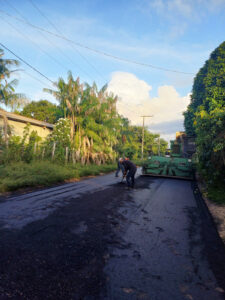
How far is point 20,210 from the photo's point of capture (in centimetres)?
559

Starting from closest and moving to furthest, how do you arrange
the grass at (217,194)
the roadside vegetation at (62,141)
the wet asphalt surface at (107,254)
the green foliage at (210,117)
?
1. the wet asphalt surface at (107,254)
2. the grass at (217,194)
3. the green foliage at (210,117)
4. the roadside vegetation at (62,141)

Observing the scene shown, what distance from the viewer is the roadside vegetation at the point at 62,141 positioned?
1113cm

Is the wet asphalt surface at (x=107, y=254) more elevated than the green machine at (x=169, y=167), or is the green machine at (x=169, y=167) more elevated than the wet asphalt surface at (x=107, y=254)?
the green machine at (x=169, y=167)

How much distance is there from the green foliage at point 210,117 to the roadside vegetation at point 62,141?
722 centimetres

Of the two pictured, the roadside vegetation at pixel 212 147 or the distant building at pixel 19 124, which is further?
the distant building at pixel 19 124

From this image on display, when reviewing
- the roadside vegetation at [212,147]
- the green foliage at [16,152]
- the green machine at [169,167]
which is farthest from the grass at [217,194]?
the green foliage at [16,152]

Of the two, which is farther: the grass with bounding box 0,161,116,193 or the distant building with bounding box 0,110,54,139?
the distant building with bounding box 0,110,54,139

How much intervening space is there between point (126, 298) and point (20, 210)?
13.3ft

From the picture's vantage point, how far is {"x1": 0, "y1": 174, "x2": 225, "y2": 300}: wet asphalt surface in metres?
2.53

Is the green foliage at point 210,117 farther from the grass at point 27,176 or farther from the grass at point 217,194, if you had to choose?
the grass at point 27,176

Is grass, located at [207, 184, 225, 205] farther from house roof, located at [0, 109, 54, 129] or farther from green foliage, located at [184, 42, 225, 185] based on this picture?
house roof, located at [0, 109, 54, 129]

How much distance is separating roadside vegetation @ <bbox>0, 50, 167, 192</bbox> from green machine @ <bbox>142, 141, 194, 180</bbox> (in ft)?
13.4

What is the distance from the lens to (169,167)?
16.4 meters

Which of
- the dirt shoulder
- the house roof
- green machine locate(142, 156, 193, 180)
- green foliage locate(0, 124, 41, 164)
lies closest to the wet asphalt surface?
the dirt shoulder
